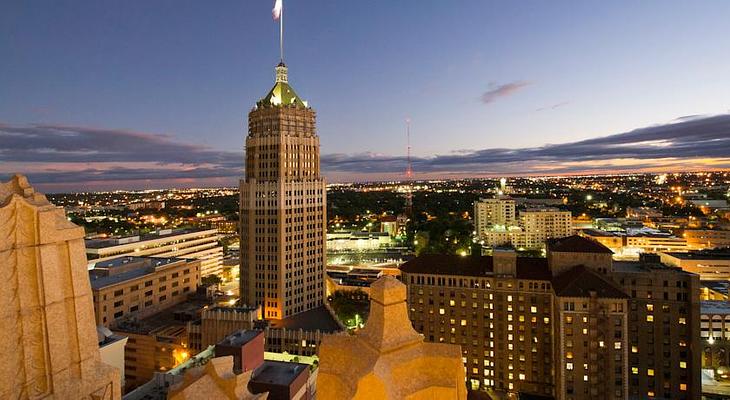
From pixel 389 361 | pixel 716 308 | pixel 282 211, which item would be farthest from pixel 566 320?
pixel 389 361

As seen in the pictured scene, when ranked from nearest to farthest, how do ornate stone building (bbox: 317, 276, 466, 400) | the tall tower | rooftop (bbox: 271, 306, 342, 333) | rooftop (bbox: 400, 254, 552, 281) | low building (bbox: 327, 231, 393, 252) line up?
ornate stone building (bbox: 317, 276, 466, 400) < rooftop (bbox: 400, 254, 552, 281) < rooftop (bbox: 271, 306, 342, 333) < the tall tower < low building (bbox: 327, 231, 393, 252)

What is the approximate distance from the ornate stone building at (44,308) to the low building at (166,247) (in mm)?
114047

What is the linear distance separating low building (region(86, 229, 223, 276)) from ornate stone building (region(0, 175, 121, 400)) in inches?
4490

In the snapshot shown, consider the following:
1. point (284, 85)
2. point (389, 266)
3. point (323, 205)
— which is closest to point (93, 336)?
point (323, 205)

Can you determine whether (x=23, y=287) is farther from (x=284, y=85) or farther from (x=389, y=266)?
(x=389, y=266)

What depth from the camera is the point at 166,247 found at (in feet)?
455

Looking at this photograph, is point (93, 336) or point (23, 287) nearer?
point (23, 287)

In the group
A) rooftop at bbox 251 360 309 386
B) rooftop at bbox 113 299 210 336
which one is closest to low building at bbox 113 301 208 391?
rooftop at bbox 113 299 210 336

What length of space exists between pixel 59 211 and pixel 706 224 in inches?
9652

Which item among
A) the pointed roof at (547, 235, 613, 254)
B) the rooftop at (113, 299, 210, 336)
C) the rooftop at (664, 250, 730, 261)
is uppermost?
the pointed roof at (547, 235, 613, 254)

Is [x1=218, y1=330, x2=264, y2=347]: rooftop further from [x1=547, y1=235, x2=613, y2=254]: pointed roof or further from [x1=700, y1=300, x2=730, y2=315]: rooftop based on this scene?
[x1=700, y1=300, x2=730, y2=315]: rooftop

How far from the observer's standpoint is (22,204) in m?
8.17

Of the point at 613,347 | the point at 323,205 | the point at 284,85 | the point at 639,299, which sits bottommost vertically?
the point at 613,347

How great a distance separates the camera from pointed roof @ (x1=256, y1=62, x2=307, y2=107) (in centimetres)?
10502
